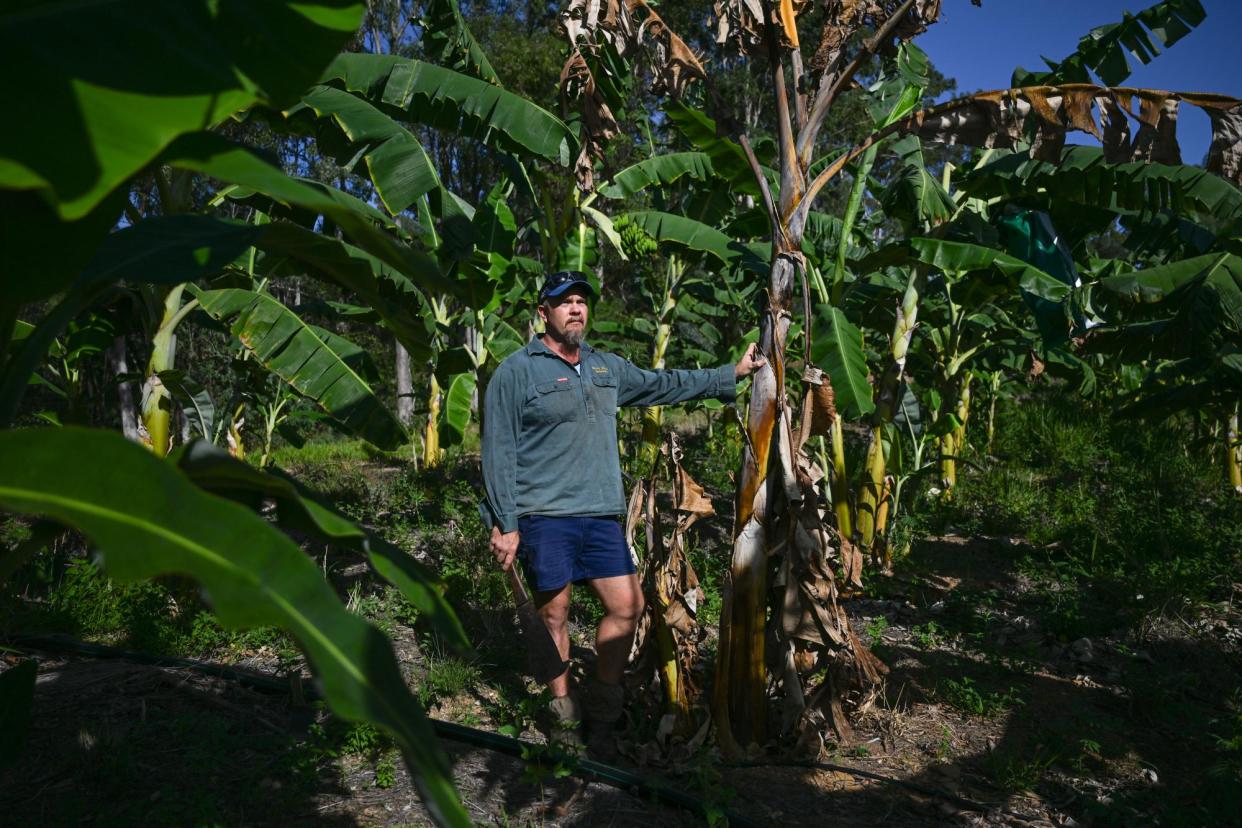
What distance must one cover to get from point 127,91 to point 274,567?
2.82ft

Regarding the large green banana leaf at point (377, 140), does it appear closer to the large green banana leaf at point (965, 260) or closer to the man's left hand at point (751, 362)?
the man's left hand at point (751, 362)

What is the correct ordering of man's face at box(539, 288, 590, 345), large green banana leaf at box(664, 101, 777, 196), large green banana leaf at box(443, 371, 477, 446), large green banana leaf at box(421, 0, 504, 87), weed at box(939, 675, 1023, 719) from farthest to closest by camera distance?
large green banana leaf at box(443, 371, 477, 446), large green banana leaf at box(421, 0, 504, 87), large green banana leaf at box(664, 101, 777, 196), weed at box(939, 675, 1023, 719), man's face at box(539, 288, 590, 345)

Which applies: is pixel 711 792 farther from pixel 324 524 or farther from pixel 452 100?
pixel 452 100

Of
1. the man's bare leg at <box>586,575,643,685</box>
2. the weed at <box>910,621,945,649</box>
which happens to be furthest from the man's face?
the weed at <box>910,621,945,649</box>

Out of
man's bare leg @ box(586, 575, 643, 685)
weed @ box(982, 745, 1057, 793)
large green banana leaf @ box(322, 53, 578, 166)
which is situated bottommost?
weed @ box(982, 745, 1057, 793)

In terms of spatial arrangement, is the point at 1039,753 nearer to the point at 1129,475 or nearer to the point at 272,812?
the point at 272,812

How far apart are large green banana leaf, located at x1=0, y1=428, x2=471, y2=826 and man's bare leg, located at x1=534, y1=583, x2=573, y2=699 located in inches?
97.7

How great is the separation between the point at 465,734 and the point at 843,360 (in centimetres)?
336

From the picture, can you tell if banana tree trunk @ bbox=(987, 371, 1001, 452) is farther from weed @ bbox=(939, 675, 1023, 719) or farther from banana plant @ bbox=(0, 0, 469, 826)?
banana plant @ bbox=(0, 0, 469, 826)

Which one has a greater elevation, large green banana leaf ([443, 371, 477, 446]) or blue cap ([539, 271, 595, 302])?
blue cap ([539, 271, 595, 302])

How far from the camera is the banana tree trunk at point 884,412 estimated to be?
267 inches

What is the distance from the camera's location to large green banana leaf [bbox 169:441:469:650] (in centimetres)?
154

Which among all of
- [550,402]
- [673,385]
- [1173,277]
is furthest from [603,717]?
[1173,277]

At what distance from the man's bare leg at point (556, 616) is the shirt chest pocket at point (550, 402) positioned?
0.72 metres
